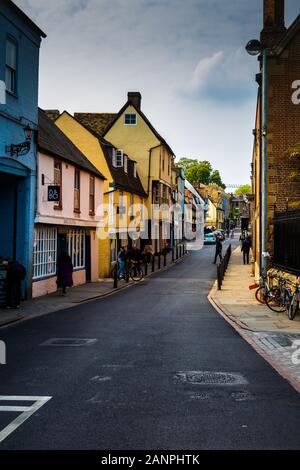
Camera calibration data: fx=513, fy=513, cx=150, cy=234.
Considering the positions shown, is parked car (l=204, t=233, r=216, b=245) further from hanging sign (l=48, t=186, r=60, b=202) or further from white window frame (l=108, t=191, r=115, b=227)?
hanging sign (l=48, t=186, r=60, b=202)

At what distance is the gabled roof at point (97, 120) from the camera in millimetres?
46469

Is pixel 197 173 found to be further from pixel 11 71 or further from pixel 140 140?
pixel 11 71

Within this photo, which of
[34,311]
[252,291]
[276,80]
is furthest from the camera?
[252,291]

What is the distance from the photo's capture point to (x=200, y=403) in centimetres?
687

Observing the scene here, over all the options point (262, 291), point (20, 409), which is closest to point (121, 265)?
point (262, 291)

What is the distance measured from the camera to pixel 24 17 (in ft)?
60.3

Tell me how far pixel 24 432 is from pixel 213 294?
17207mm

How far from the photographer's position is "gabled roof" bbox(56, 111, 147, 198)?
33.4m

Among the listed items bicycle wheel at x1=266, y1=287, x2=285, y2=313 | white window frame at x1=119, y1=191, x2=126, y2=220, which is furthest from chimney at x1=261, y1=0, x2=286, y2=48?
white window frame at x1=119, y1=191, x2=126, y2=220

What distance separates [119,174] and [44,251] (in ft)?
50.5

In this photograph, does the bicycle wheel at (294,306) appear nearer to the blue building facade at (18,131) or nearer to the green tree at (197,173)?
the blue building facade at (18,131)

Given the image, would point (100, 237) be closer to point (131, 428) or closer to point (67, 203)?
point (67, 203)

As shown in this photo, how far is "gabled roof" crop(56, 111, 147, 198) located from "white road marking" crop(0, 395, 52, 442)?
26216 millimetres
